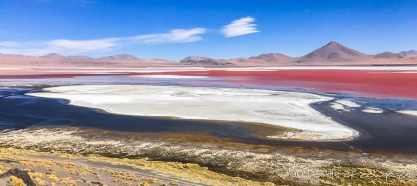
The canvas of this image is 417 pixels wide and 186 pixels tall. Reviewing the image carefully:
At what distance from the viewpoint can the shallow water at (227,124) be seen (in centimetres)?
1130

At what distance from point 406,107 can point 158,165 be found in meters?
15.7

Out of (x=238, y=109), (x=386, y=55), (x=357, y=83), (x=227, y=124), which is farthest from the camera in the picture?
(x=386, y=55)

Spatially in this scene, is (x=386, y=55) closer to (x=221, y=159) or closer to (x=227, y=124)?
(x=227, y=124)

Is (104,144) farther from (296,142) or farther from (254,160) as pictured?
(296,142)

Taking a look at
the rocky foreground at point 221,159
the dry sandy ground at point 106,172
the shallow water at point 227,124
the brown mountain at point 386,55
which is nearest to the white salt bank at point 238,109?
the shallow water at point 227,124

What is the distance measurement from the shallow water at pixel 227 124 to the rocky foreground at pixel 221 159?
905mm

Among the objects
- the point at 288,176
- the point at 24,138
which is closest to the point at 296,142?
the point at 288,176

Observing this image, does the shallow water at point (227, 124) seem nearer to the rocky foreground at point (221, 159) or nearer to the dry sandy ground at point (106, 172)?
the rocky foreground at point (221, 159)

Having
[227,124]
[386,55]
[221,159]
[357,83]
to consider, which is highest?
[386,55]

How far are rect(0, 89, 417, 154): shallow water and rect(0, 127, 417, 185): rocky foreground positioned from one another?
905mm

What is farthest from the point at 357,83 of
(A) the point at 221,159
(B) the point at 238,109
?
(A) the point at 221,159

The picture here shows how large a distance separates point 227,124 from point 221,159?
476 centimetres

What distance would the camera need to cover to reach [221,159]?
384 inches

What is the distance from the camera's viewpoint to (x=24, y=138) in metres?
11.9
